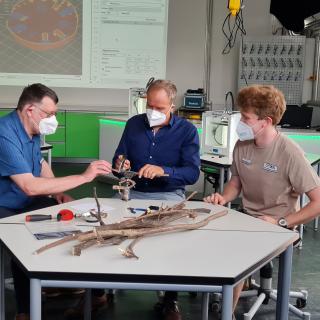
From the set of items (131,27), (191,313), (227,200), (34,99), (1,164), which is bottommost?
(191,313)

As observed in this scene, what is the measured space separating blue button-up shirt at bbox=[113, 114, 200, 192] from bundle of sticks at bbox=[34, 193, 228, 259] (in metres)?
0.76

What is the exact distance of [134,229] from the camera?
5.76 ft

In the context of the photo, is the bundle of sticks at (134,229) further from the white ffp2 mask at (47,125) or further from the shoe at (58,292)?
the shoe at (58,292)

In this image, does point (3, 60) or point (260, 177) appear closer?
point (260, 177)

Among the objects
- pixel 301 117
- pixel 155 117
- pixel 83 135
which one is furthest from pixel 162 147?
pixel 83 135

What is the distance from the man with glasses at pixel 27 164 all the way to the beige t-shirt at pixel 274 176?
70cm

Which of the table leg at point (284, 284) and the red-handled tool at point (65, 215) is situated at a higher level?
the red-handled tool at point (65, 215)

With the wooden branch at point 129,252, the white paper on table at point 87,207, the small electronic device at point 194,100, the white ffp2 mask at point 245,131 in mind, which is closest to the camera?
the wooden branch at point 129,252

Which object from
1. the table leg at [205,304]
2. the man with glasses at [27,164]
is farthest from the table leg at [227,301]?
the man with glasses at [27,164]

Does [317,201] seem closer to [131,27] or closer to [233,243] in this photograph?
[233,243]

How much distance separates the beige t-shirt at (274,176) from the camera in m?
2.23

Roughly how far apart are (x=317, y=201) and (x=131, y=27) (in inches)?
195

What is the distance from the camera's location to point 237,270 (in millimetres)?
1466

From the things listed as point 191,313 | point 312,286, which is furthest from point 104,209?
point 312,286
